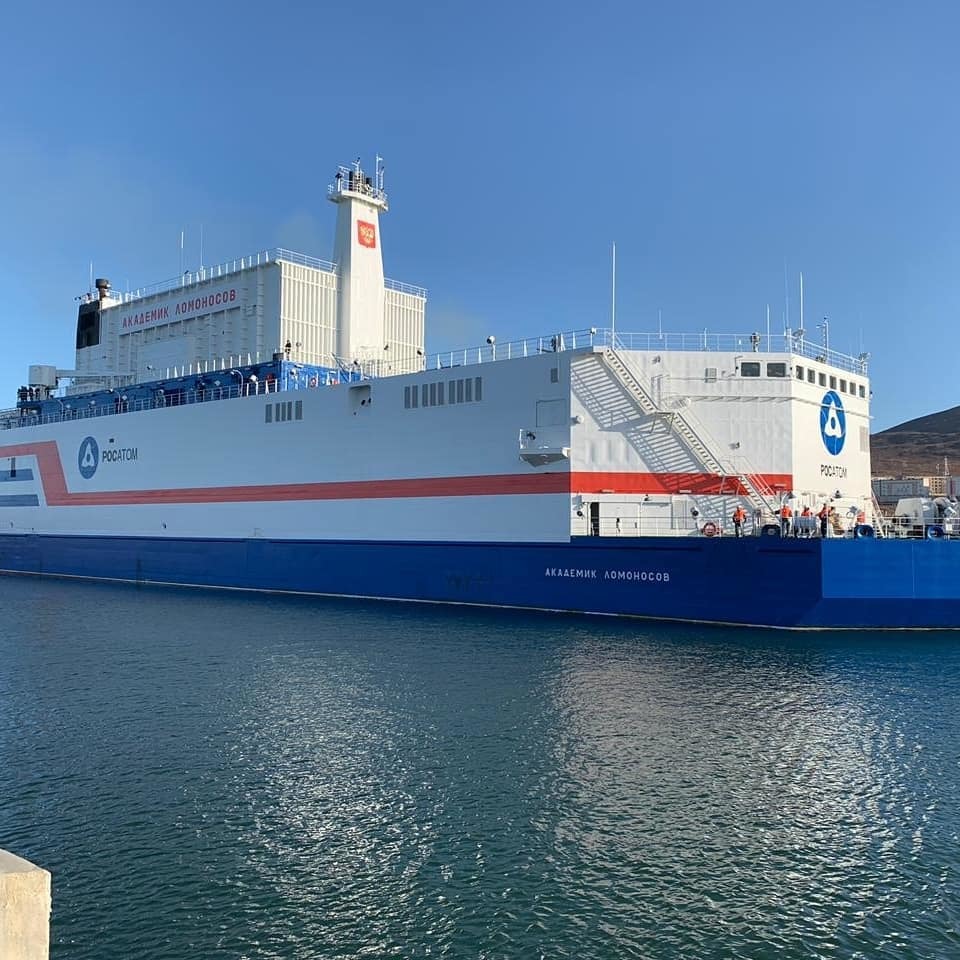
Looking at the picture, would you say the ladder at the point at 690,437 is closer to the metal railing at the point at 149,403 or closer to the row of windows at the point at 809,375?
the row of windows at the point at 809,375

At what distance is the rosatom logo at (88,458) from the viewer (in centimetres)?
3384

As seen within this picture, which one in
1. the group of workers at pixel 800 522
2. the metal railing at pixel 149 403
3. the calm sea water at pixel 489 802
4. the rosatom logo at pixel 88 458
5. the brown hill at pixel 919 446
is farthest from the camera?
the brown hill at pixel 919 446

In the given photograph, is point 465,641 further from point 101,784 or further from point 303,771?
point 101,784

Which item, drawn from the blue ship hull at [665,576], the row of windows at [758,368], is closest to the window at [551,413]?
the blue ship hull at [665,576]

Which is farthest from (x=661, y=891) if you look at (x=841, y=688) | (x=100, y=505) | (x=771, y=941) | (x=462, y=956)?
(x=100, y=505)

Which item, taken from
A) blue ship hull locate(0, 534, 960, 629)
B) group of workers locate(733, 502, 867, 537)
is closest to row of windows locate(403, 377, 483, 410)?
blue ship hull locate(0, 534, 960, 629)

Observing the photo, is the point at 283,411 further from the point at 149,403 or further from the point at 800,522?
the point at 800,522

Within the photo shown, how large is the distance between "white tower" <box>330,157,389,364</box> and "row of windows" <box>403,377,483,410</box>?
6.74 m

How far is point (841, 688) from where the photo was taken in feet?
45.2

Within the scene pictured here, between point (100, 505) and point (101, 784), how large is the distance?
26910 millimetres

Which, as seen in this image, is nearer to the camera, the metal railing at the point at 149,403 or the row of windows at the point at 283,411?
the row of windows at the point at 283,411

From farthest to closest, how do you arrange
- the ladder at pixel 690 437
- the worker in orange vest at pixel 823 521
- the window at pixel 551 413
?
the window at pixel 551 413
the ladder at pixel 690 437
the worker in orange vest at pixel 823 521

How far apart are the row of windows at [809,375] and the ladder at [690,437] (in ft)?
6.85

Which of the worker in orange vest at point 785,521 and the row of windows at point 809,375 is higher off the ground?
the row of windows at point 809,375
